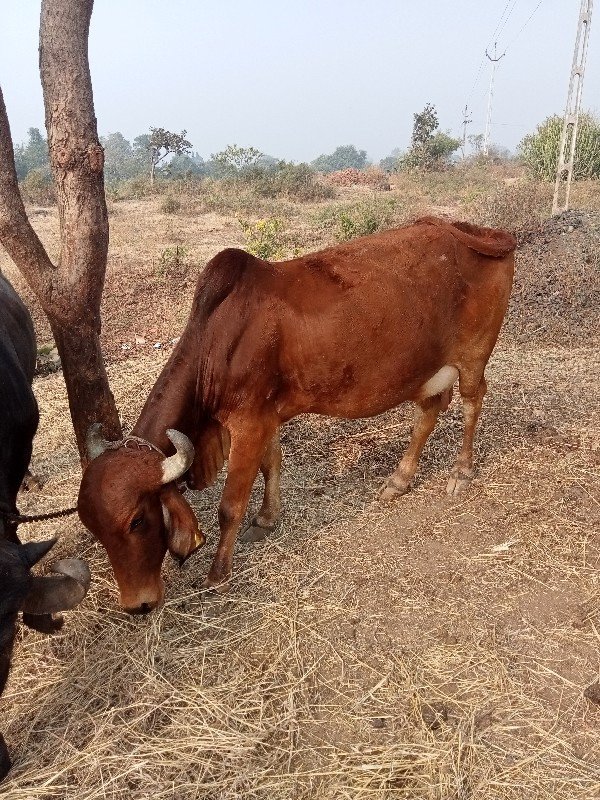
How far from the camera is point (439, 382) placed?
15.1 feet

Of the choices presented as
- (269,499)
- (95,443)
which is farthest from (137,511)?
(269,499)

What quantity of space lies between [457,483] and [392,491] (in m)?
0.51

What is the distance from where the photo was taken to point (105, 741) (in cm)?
284

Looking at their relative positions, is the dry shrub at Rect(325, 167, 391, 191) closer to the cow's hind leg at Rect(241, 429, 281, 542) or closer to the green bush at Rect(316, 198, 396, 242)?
the green bush at Rect(316, 198, 396, 242)

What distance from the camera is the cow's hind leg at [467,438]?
4777 millimetres

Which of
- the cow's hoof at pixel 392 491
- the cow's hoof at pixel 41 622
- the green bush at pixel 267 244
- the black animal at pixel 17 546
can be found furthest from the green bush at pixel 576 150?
the cow's hoof at pixel 41 622

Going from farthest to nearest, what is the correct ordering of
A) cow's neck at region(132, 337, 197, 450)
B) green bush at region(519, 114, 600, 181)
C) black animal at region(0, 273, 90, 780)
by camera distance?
1. green bush at region(519, 114, 600, 181)
2. cow's neck at region(132, 337, 197, 450)
3. black animal at region(0, 273, 90, 780)

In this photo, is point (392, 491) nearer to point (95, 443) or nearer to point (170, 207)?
point (95, 443)

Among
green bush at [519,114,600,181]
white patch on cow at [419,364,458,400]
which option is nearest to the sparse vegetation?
green bush at [519,114,600,181]

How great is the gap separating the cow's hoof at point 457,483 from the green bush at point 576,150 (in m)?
18.7

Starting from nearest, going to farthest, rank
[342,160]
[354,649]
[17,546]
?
1. [17,546]
2. [354,649]
3. [342,160]

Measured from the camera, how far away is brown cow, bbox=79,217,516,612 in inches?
124

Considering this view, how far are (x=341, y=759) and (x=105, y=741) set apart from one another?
1.06 m

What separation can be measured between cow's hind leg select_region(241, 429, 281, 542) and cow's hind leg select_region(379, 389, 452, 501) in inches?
33.9
